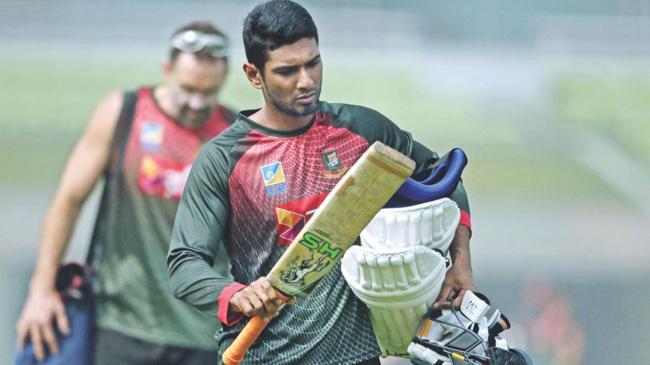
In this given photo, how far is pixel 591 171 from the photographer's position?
7.44 metres

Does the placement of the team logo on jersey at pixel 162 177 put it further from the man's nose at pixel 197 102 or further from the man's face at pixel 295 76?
the man's face at pixel 295 76

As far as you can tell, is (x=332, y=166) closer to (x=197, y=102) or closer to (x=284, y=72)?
(x=284, y=72)

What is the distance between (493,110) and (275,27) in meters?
4.02

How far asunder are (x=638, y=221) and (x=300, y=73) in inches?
173

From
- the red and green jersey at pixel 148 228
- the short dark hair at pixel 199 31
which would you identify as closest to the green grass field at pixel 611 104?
the short dark hair at pixel 199 31

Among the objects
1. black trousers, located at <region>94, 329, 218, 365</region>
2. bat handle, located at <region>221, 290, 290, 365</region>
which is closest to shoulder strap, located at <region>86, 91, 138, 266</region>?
black trousers, located at <region>94, 329, 218, 365</region>

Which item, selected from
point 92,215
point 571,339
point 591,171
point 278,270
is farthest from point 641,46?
point 278,270

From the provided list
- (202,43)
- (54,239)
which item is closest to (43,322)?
(54,239)

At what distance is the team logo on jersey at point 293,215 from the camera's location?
11.4ft

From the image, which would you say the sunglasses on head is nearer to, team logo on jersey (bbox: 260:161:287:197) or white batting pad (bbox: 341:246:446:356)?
team logo on jersey (bbox: 260:161:287:197)

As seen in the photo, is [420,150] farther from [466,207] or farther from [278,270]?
[278,270]

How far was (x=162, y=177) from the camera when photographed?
5781mm

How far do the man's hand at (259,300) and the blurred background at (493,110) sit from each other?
3.48 m

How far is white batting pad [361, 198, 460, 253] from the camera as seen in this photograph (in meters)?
3.40
